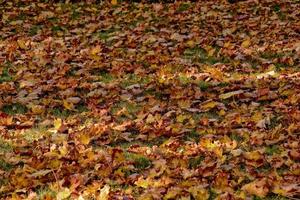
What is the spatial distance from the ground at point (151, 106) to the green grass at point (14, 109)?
0.03 feet

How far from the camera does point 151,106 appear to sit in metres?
5.39

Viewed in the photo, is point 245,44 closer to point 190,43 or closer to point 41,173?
point 190,43

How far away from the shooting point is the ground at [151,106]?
3770 millimetres

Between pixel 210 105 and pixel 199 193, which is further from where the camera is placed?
pixel 210 105

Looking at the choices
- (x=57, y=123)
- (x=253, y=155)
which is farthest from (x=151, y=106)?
(x=253, y=155)

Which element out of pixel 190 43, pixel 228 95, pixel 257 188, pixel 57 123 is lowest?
pixel 190 43

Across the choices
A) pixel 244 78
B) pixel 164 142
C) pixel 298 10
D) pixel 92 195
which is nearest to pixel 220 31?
pixel 298 10

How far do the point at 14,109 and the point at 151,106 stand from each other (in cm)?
141

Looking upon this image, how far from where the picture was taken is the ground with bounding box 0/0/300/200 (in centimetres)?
377

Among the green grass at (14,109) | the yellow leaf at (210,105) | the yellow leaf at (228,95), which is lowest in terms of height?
the yellow leaf at (228,95)

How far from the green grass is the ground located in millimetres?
10

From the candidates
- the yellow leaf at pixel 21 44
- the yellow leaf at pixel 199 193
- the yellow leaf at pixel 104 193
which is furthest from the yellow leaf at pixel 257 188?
the yellow leaf at pixel 21 44

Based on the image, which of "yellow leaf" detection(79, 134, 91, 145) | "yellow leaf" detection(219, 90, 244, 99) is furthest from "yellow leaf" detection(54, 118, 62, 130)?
"yellow leaf" detection(219, 90, 244, 99)

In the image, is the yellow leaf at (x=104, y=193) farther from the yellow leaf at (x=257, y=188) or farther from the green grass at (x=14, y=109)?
the green grass at (x=14, y=109)
